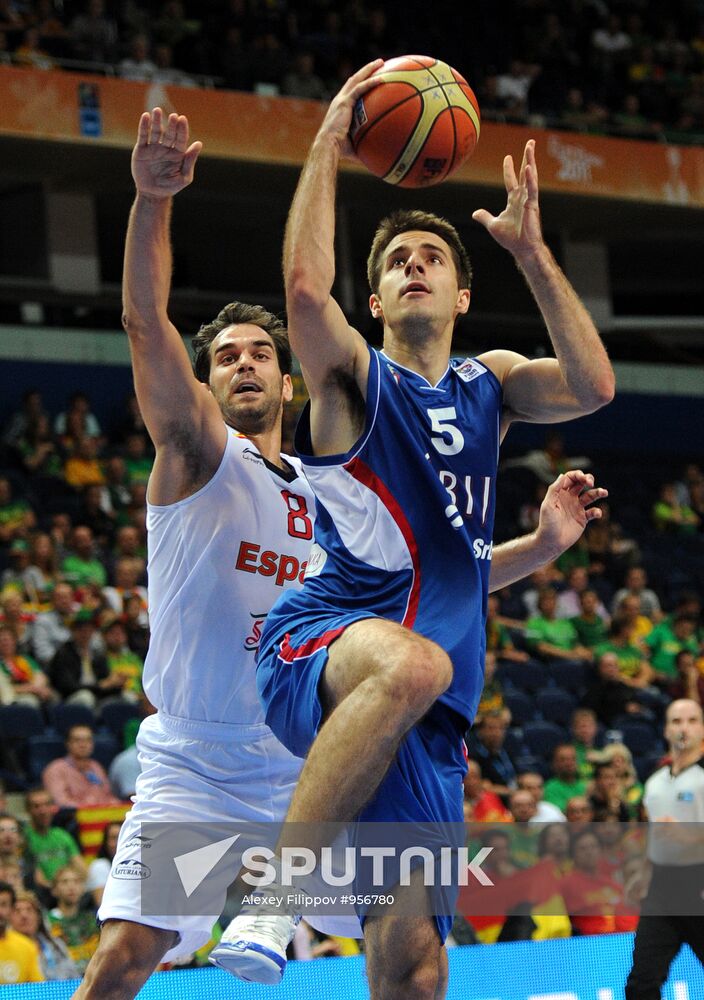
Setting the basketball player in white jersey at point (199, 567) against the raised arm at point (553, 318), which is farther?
the basketball player in white jersey at point (199, 567)

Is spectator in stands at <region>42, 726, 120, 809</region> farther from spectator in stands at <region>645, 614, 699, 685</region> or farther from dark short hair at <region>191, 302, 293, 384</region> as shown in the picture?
spectator in stands at <region>645, 614, 699, 685</region>

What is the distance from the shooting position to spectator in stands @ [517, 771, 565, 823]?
10.7m

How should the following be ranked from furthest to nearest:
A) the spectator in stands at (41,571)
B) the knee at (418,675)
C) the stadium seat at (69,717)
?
the spectator in stands at (41,571) → the stadium seat at (69,717) → the knee at (418,675)

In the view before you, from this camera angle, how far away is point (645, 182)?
19.3 meters

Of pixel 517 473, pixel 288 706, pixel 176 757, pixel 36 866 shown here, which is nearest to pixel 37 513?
pixel 36 866

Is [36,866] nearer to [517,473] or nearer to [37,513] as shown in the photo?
[37,513]

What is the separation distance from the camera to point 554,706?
1324cm

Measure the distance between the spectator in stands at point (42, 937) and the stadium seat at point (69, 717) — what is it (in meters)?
2.09

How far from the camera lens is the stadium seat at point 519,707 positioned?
12938mm

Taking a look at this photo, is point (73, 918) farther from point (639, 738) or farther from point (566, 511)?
point (639, 738)

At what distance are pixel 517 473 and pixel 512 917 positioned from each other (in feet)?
28.2

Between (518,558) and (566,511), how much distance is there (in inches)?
9.8

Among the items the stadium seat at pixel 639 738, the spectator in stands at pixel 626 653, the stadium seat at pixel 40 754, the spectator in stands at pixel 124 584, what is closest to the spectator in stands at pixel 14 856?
the stadium seat at pixel 40 754

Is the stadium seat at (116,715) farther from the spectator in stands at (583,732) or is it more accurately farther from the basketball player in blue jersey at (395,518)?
the basketball player in blue jersey at (395,518)
